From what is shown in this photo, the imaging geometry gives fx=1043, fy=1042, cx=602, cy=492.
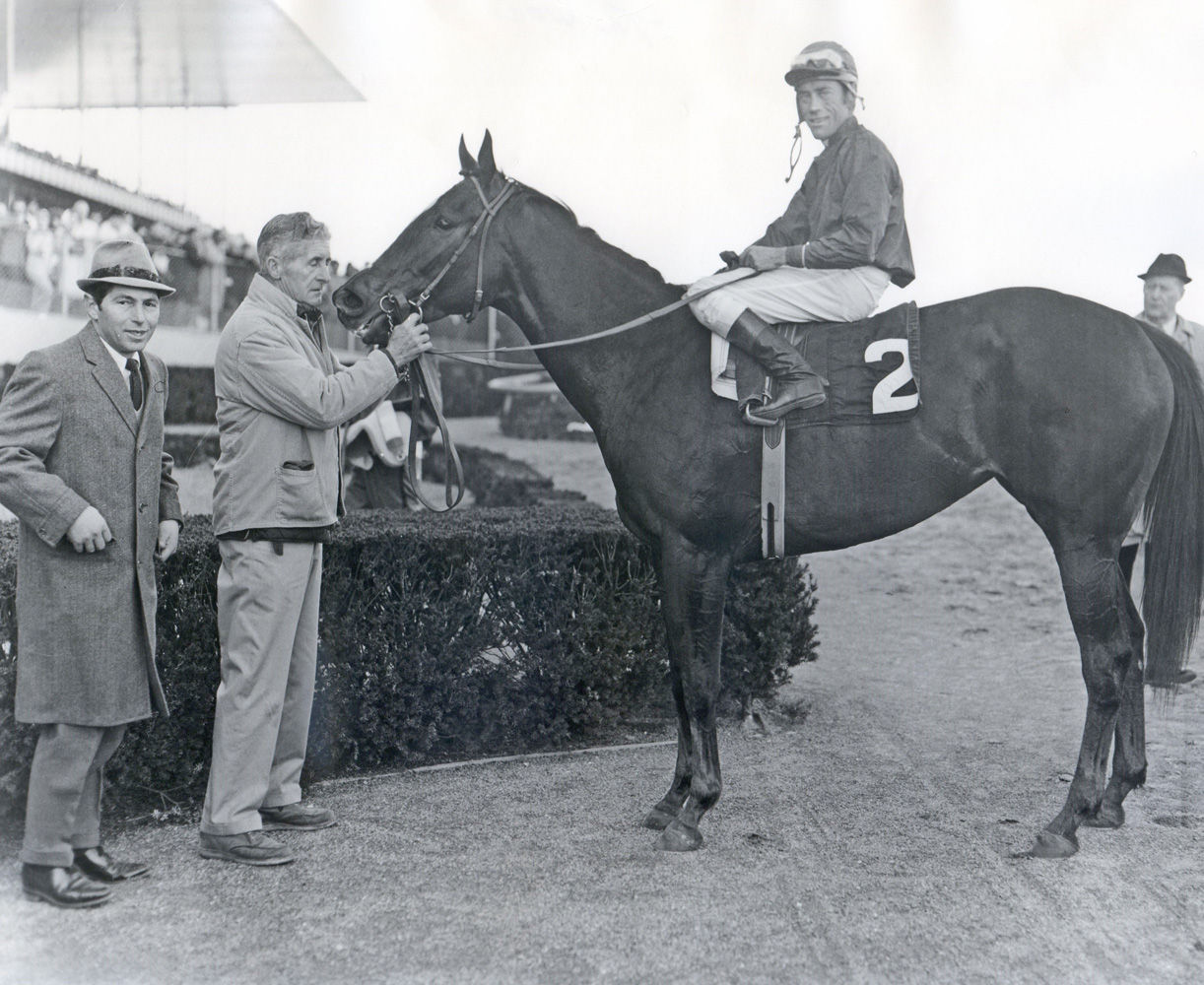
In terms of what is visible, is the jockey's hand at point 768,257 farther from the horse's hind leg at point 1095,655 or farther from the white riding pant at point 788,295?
the horse's hind leg at point 1095,655

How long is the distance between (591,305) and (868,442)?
1.11 meters

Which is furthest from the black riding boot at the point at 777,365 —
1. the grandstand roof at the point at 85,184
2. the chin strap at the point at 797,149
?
the grandstand roof at the point at 85,184

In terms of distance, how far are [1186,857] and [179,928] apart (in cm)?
311

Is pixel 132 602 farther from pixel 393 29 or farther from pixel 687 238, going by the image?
pixel 687 238

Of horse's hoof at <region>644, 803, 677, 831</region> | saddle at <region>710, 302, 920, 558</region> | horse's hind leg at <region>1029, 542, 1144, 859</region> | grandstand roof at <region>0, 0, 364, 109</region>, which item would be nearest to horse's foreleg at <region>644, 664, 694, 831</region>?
horse's hoof at <region>644, 803, 677, 831</region>

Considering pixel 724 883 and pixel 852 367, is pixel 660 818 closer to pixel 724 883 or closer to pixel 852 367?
pixel 724 883

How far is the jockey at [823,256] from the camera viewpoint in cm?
353

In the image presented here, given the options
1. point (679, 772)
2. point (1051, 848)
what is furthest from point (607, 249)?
point (1051, 848)

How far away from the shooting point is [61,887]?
2.97 m

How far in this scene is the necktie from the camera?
318 cm

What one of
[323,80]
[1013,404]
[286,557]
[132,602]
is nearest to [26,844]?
[132,602]

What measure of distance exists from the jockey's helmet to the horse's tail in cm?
141

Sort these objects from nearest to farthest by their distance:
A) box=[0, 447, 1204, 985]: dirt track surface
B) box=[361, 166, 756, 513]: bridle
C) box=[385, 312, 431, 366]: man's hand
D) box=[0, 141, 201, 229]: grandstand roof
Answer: box=[0, 447, 1204, 985]: dirt track surface → box=[385, 312, 431, 366]: man's hand → box=[361, 166, 756, 513]: bridle → box=[0, 141, 201, 229]: grandstand roof

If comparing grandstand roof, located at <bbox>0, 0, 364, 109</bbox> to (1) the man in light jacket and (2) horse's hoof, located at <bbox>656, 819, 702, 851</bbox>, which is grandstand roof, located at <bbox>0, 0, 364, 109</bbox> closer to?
(1) the man in light jacket
